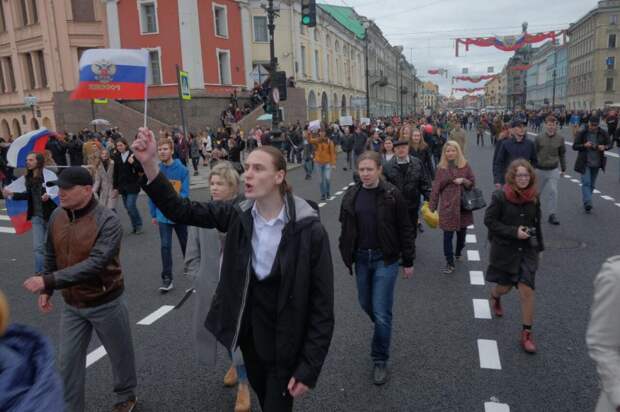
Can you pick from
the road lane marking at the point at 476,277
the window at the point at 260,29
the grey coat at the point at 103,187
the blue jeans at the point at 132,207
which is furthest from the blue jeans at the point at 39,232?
the window at the point at 260,29

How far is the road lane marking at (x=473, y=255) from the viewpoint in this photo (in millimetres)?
7148

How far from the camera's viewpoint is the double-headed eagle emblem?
6.11 m

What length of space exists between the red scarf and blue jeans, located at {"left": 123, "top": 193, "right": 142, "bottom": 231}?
721 cm

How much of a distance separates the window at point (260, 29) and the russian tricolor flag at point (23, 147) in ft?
113

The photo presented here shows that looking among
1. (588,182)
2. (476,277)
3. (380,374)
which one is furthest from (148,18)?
(380,374)

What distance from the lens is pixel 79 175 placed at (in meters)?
3.31

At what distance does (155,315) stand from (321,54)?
46.7 metres

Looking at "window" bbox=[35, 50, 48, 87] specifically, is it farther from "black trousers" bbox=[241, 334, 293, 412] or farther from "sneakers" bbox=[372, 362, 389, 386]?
"black trousers" bbox=[241, 334, 293, 412]

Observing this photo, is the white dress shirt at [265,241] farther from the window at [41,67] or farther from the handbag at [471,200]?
the window at [41,67]

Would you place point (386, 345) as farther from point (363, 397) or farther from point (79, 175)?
point (79, 175)

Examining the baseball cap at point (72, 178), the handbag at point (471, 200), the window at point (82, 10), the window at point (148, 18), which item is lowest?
the handbag at point (471, 200)

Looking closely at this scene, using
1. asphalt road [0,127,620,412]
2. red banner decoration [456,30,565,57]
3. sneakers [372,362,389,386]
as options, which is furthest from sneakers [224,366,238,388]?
red banner decoration [456,30,565,57]

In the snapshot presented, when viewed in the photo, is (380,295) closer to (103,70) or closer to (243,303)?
(243,303)

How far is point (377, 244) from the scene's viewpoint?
3.99 m
